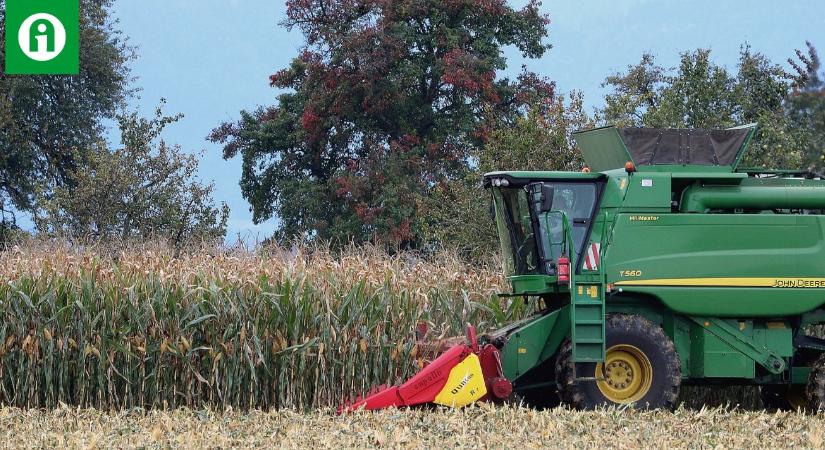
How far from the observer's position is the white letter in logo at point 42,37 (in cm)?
2492

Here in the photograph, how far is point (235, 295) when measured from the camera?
12.1m

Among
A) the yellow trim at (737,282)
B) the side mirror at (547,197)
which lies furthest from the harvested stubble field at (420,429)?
the side mirror at (547,197)

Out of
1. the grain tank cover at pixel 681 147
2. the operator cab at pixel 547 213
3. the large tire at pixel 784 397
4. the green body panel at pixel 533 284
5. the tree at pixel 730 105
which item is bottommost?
the large tire at pixel 784 397

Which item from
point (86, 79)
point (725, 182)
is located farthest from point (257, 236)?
point (86, 79)

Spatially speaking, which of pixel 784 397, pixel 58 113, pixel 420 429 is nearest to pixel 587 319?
pixel 420 429

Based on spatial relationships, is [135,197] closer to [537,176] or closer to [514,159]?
[514,159]

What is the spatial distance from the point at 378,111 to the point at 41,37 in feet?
28.9

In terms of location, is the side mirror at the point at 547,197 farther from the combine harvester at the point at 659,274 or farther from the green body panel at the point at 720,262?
the green body panel at the point at 720,262

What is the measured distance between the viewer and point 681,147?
39.1 ft

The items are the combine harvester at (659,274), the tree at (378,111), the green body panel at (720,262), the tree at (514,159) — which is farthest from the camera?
the tree at (378,111)

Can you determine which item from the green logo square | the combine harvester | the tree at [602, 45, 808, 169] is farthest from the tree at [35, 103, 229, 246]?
the combine harvester

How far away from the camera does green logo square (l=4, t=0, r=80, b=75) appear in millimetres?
24844

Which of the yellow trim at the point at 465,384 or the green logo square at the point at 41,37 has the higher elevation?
the green logo square at the point at 41,37

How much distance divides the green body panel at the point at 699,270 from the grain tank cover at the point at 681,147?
2.0 inches
